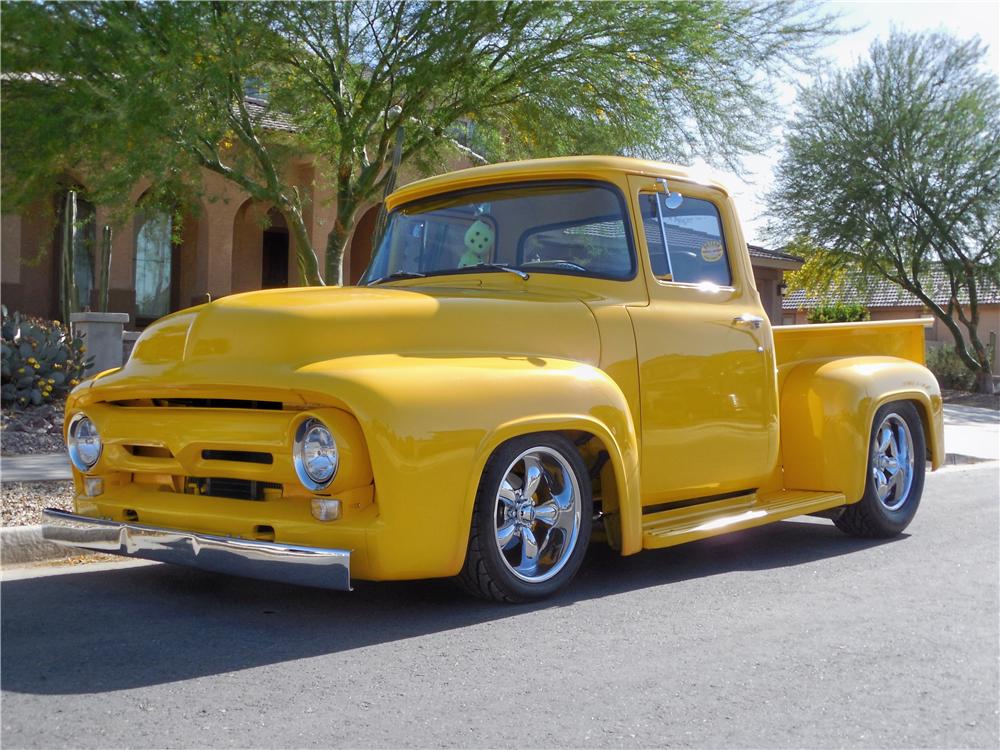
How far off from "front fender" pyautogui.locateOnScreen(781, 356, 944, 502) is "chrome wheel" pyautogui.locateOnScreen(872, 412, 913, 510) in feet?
1.25

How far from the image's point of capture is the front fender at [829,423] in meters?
6.23

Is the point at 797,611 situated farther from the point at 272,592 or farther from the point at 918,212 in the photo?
the point at 918,212

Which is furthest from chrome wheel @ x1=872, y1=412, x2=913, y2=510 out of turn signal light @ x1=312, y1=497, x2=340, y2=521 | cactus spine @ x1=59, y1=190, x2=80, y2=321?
cactus spine @ x1=59, y1=190, x2=80, y2=321

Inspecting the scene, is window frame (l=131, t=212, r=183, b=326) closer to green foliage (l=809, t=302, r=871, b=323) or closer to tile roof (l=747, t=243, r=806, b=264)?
tile roof (l=747, t=243, r=806, b=264)

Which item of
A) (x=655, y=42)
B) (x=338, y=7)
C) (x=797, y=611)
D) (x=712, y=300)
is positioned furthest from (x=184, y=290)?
(x=797, y=611)

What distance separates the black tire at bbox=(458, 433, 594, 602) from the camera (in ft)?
14.6

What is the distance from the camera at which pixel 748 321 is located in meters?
5.96

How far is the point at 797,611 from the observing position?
4812 mm

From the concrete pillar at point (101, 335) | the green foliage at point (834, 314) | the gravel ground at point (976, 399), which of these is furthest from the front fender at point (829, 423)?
the green foliage at point (834, 314)

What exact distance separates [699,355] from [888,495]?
2090 millimetres

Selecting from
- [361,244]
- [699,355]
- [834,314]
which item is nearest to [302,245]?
[699,355]

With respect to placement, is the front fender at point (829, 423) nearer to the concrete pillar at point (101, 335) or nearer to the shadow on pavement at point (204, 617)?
the shadow on pavement at point (204, 617)

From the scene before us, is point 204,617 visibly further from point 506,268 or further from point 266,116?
point 266,116

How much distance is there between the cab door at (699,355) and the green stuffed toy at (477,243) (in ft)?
2.49
